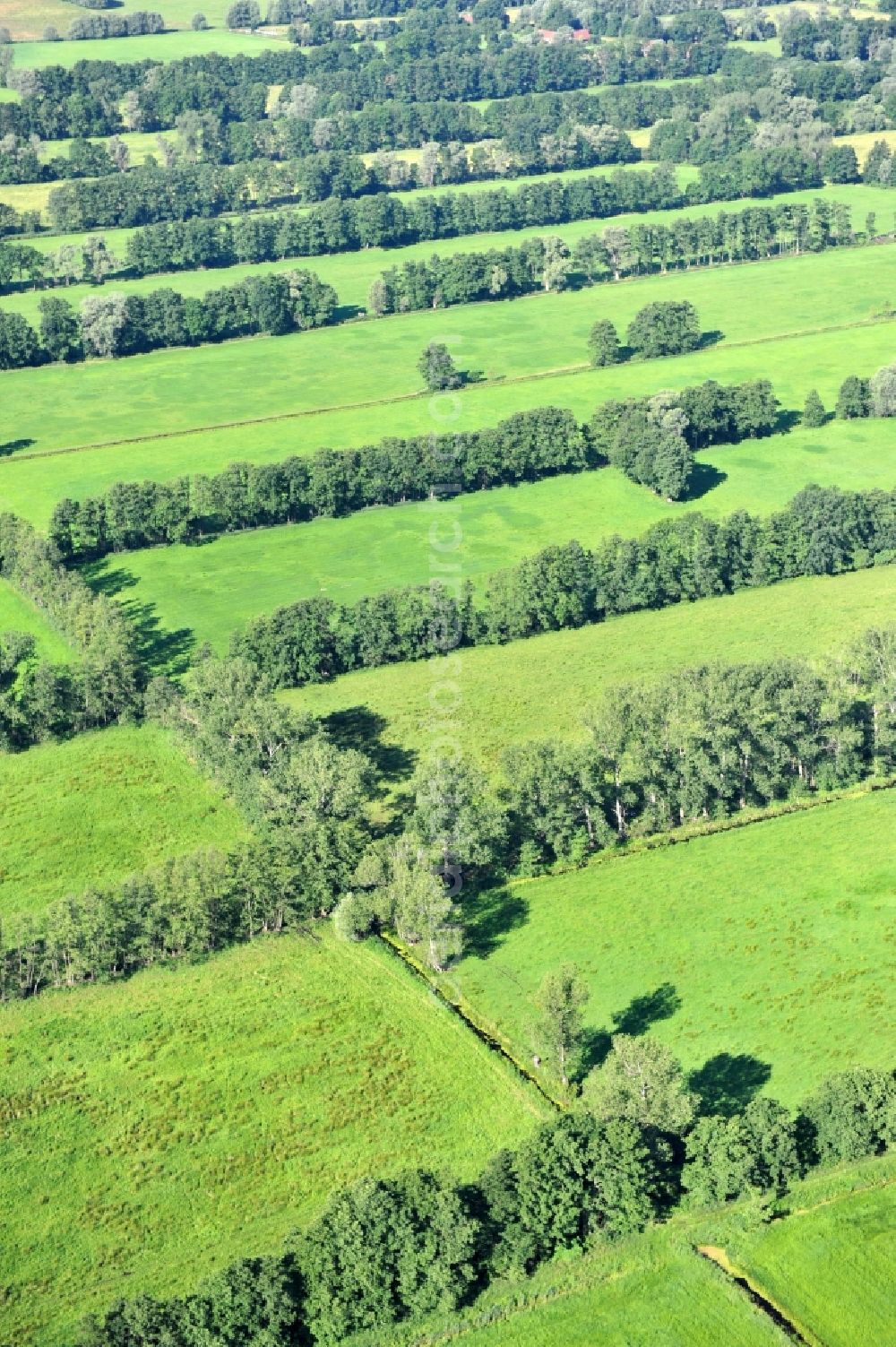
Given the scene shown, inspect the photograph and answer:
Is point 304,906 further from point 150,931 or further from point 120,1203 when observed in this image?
point 120,1203

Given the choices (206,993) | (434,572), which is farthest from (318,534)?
(206,993)

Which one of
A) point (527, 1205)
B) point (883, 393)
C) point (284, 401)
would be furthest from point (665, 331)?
point (527, 1205)

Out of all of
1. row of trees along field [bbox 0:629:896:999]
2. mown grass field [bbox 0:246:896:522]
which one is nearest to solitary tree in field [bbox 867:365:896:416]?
mown grass field [bbox 0:246:896:522]

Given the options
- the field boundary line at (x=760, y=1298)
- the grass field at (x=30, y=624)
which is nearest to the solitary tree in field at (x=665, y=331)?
the grass field at (x=30, y=624)

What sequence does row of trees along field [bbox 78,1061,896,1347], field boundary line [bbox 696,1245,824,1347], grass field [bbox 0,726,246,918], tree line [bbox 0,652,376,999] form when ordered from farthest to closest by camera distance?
grass field [bbox 0,726,246,918] → tree line [bbox 0,652,376,999] → field boundary line [bbox 696,1245,824,1347] → row of trees along field [bbox 78,1061,896,1347]

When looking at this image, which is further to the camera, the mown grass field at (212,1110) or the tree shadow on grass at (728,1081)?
the tree shadow on grass at (728,1081)

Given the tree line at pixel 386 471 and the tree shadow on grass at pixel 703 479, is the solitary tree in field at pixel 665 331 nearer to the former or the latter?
the tree line at pixel 386 471

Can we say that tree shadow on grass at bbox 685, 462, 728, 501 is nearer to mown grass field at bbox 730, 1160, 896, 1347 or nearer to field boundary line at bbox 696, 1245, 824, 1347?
mown grass field at bbox 730, 1160, 896, 1347
